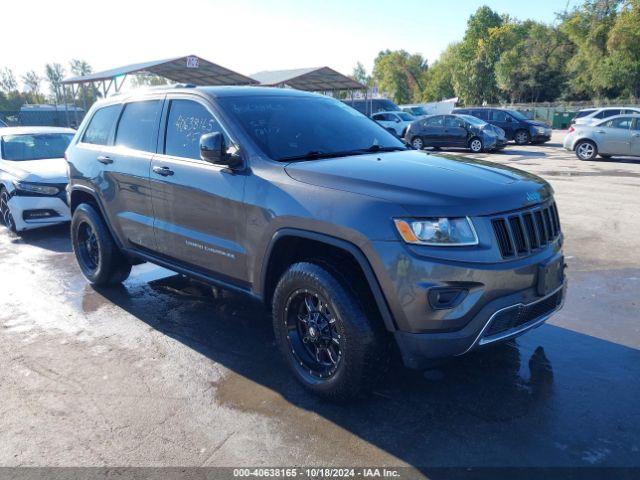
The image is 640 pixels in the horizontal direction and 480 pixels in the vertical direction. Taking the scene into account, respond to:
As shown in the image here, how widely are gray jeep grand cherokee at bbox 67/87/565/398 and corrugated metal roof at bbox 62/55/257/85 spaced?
850 inches

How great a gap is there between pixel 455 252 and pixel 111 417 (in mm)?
2292

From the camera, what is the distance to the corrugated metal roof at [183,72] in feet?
80.0

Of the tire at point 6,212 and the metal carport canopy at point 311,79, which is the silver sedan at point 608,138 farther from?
the tire at point 6,212

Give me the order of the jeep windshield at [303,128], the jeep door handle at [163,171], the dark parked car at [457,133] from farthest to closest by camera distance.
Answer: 1. the dark parked car at [457,133]
2. the jeep door handle at [163,171]
3. the jeep windshield at [303,128]

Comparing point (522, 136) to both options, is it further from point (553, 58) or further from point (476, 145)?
point (553, 58)

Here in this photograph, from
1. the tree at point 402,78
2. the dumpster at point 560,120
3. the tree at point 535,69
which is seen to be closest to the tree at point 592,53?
the tree at point 535,69

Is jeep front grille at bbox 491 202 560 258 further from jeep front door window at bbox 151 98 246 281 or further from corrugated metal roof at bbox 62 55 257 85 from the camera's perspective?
corrugated metal roof at bbox 62 55 257 85

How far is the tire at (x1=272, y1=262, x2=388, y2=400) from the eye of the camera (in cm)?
302

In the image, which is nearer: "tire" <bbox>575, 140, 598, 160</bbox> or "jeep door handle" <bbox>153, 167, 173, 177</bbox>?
"jeep door handle" <bbox>153, 167, 173, 177</bbox>

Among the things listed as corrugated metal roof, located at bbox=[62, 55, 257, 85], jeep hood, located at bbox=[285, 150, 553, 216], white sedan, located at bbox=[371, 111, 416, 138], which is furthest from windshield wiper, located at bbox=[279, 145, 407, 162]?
white sedan, located at bbox=[371, 111, 416, 138]

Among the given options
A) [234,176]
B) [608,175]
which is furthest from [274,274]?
[608,175]

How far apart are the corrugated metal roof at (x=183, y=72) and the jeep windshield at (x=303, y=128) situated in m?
21.7

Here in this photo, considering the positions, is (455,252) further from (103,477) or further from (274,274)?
(103,477)

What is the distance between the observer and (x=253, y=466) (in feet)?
9.13
